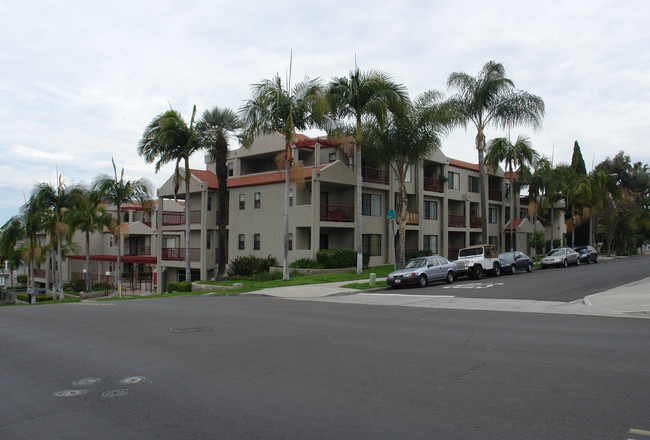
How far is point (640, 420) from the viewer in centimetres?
525

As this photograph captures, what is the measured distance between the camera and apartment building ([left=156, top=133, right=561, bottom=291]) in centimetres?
3428

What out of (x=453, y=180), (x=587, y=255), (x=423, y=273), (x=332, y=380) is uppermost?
(x=453, y=180)

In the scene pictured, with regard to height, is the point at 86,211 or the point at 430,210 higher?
the point at 430,210

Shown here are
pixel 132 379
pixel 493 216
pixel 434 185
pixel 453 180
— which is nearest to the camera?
pixel 132 379

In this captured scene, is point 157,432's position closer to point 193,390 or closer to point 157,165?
point 193,390

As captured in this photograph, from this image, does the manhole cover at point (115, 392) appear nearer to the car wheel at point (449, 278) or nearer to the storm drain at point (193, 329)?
the storm drain at point (193, 329)

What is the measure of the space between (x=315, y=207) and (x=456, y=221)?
18.3 m

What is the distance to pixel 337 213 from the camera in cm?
3459

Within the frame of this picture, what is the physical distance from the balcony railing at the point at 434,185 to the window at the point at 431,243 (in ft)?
13.2

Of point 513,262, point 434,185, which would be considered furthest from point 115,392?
point 434,185

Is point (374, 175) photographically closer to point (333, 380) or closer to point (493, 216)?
point (493, 216)

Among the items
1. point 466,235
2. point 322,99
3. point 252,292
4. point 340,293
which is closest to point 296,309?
point 340,293

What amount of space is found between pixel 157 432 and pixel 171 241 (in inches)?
1860

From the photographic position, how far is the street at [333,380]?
5.35m
